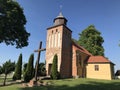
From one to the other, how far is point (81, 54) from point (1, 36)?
16.0 m

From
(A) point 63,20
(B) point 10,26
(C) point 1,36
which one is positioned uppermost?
(A) point 63,20

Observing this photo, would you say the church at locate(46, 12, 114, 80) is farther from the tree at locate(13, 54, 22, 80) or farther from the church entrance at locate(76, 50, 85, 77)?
the tree at locate(13, 54, 22, 80)

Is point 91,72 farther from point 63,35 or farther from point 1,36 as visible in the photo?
point 1,36

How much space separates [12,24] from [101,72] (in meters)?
18.9

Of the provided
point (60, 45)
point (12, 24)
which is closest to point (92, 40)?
point (60, 45)

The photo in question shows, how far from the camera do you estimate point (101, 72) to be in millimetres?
29234

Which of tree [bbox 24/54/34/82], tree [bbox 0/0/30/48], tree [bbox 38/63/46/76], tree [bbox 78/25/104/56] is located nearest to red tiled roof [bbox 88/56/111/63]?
tree [bbox 38/63/46/76]

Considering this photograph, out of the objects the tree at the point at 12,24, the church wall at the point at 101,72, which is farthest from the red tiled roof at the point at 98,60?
the tree at the point at 12,24

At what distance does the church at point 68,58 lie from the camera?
28.2 meters

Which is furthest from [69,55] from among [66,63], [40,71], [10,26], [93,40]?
[93,40]

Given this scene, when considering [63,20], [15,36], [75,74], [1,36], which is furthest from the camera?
[63,20]

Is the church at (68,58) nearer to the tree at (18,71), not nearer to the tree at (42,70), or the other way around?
the tree at (42,70)

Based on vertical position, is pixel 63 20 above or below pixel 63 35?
above

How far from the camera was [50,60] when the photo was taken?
28.9 m
